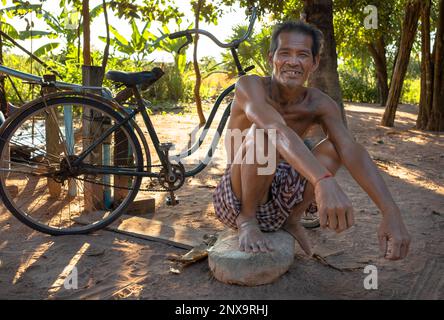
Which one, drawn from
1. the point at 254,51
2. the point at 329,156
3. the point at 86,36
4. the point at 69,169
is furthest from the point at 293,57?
the point at 254,51

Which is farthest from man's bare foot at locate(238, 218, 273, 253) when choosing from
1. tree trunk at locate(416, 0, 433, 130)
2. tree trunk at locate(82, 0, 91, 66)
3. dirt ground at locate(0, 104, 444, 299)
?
tree trunk at locate(416, 0, 433, 130)

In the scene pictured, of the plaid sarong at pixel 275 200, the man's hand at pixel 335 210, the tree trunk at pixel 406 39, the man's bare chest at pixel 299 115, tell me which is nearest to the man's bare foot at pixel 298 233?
the plaid sarong at pixel 275 200

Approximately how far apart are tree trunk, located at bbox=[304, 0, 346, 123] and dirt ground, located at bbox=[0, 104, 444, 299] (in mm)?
1889

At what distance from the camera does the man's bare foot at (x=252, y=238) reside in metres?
2.62

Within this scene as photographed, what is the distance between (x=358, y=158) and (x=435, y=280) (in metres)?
0.76

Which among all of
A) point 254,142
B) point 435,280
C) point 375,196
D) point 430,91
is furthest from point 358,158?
point 430,91

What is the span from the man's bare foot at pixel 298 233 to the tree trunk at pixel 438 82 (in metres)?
6.97

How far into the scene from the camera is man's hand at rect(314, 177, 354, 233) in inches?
81.6

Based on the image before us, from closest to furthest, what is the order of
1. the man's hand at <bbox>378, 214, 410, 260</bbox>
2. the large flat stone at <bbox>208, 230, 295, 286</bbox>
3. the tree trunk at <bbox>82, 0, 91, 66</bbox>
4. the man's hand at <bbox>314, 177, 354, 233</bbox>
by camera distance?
1. the man's hand at <bbox>314, 177, 354, 233</bbox>
2. the man's hand at <bbox>378, 214, 410, 260</bbox>
3. the large flat stone at <bbox>208, 230, 295, 286</bbox>
4. the tree trunk at <bbox>82, 0, 91, 66</bbox>

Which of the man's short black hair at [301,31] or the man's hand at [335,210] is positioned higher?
the man's short black hair at [301,31]

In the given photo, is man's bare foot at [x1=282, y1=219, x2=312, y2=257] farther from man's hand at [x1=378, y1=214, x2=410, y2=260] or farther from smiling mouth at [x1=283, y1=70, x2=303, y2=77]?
smiling mouth at [x1=283, y1=70, x2=303, y2=77]

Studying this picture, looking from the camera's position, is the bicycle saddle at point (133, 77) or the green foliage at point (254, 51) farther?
the green foliage at point (254, 51)

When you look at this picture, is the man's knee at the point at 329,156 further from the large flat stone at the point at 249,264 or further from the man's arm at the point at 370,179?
the large flat stone at the point at 249,264
